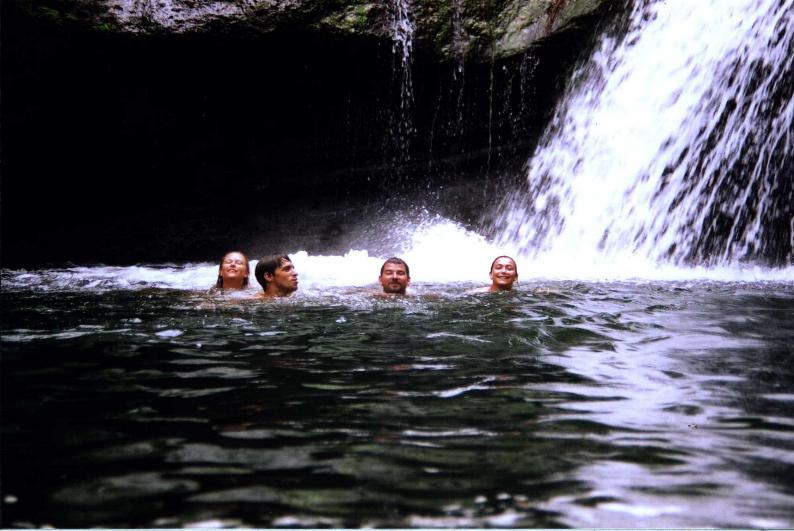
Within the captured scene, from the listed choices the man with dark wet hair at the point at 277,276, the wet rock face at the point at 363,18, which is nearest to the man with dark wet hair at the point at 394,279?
the man with dark wet hair at the point at 277,276

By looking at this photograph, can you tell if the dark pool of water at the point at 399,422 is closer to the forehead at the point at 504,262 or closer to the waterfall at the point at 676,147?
the forehead at the point at 504,262

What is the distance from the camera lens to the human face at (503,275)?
297 inches

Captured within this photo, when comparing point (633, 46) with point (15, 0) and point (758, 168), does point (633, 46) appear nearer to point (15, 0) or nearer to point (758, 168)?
point (758, 168)

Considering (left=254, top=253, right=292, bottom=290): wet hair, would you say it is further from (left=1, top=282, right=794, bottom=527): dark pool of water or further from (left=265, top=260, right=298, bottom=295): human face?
(left=1, top=282, right=794, bottom=527): dark pool of water

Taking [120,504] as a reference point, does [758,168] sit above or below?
above

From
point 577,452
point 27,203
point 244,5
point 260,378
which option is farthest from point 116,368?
point 27,203

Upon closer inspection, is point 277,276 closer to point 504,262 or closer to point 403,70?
point 504,262

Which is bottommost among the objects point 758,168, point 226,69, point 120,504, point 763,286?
point 120,504

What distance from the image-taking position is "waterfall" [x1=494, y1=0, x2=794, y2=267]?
10.6m

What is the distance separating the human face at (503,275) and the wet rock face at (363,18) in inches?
190

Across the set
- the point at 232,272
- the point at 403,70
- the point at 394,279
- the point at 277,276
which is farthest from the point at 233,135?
the point at 394,279

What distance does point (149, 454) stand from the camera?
8.40ft

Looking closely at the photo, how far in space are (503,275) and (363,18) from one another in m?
5.09

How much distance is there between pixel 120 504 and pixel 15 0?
9883 mm
